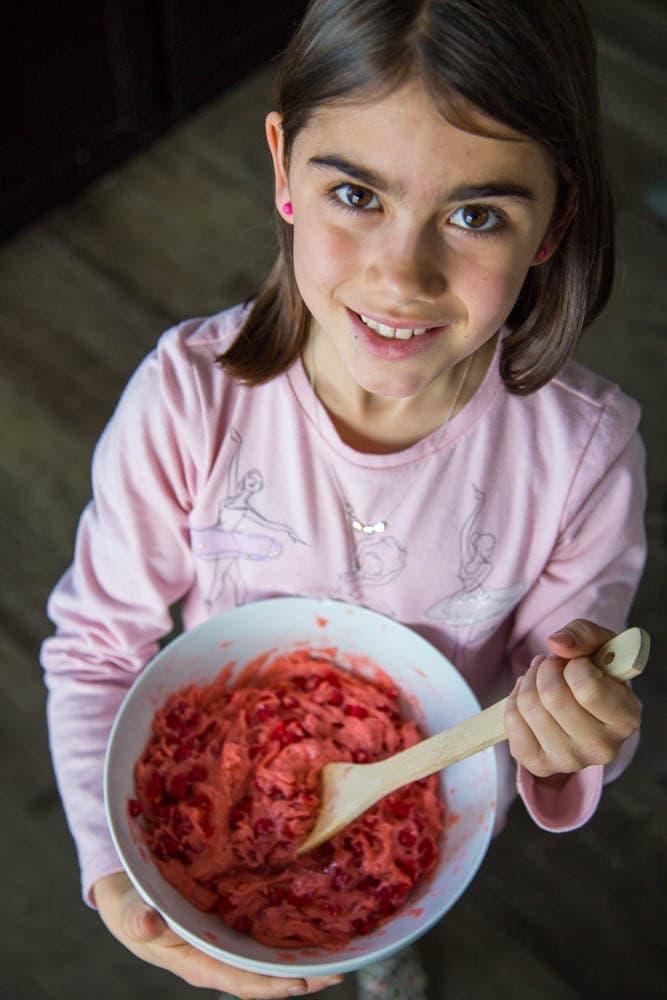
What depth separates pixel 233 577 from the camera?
3.43 feet

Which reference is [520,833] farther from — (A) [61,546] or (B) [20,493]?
(B) [20,493]

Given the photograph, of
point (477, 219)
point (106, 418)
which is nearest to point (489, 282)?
point (477, 219)

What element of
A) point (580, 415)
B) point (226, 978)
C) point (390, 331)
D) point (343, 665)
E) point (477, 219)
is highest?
point (477, 219)

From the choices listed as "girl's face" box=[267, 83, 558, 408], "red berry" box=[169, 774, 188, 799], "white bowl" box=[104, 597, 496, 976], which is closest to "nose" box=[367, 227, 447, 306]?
"girl's face" box=[267, 83, 558, 408]

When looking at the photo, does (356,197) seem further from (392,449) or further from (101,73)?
(101,73)

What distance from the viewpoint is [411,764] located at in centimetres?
86

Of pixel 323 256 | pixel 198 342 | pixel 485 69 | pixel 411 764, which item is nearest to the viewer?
pixel 485 69

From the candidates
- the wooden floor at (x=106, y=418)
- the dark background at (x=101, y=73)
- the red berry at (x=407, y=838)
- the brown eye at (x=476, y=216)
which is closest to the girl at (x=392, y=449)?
the brown eye at (x=476, y=216)

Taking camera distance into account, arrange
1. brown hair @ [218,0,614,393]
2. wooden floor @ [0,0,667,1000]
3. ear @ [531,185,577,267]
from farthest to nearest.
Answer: wooden floor @ [0,0,667,1000] → ear @ [531,185,577,267] → brown hair @ [218,0,614,393]

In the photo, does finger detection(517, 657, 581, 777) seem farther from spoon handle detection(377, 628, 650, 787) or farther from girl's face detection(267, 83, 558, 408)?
girl's face detection(267, 83, 558, 408)

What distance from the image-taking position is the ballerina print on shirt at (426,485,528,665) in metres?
0.99

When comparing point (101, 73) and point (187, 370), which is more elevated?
point (187, 370)

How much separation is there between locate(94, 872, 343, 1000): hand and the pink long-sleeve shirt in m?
0.03

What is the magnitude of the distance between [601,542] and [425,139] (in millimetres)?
456
